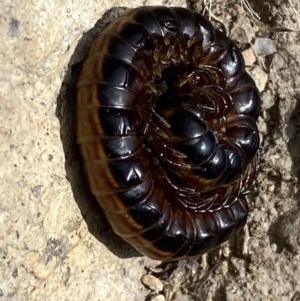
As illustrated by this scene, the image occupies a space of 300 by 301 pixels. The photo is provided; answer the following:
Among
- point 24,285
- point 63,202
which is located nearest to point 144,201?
point 63,202

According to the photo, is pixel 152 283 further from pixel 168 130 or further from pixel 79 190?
pixel 168 130

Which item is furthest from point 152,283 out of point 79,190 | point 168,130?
point 168,130

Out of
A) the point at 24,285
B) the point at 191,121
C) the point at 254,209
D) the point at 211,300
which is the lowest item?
the point at 211,300

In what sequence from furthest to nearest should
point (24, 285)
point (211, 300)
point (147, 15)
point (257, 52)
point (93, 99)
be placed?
point (257, 52), point (211, 300), point (147, 15), point (93, 99), point (24, 285)

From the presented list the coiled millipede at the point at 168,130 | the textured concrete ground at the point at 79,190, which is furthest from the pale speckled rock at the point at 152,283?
the coiled millipede at the point at 168,130

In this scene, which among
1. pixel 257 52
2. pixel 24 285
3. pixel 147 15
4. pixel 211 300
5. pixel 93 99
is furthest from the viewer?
pixel 257 52

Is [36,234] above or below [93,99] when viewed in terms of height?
below

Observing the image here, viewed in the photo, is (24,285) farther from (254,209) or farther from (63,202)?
(254,209)
